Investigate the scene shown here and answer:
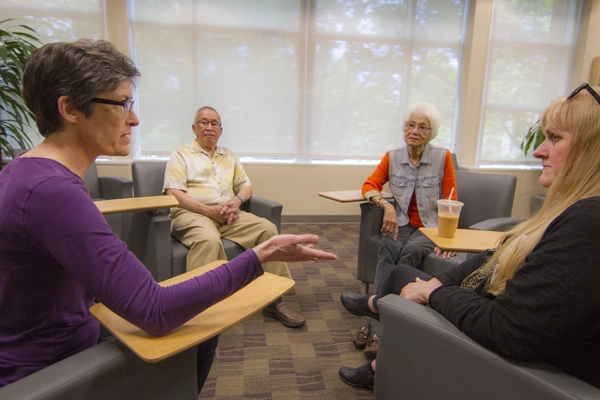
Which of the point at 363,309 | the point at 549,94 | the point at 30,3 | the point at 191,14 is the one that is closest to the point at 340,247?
the point at 363,309

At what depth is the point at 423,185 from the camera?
2.37 m

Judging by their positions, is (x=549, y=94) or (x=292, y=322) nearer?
(x=292, y=322)

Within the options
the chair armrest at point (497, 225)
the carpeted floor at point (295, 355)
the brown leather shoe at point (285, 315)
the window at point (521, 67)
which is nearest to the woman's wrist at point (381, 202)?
the chair armrest at point (497, 225)

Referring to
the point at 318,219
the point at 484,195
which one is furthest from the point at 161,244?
the point at 318,219

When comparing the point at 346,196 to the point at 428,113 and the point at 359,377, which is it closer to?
the point at 428,113

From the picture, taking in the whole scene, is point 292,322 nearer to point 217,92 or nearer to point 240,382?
point 240,382

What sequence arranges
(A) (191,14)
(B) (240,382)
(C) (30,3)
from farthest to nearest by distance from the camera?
1. (A) (191,14)
2. (C) (30,3)
3. (B) (240,382)

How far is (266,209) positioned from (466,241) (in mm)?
1330

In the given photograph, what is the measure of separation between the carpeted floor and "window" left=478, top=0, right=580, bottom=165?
3006 mm

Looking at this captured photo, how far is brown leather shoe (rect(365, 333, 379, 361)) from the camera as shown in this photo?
185 centimetres

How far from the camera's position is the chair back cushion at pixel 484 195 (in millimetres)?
2322

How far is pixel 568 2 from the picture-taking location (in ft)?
13.9

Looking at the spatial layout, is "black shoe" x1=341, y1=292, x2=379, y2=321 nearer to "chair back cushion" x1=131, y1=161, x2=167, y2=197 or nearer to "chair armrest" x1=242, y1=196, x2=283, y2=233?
"chair armrest" x1=242, y1=196, x2=283, y2=233

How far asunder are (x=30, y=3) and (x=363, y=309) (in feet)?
13.8
